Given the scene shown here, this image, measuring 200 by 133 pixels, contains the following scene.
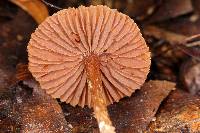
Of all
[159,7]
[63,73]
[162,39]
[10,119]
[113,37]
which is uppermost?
[159,7]

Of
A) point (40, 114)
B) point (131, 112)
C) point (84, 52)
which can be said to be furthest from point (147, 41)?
point (40, 114)

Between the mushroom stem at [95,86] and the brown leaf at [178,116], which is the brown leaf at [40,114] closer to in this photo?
the mushroom stem at [95,86]

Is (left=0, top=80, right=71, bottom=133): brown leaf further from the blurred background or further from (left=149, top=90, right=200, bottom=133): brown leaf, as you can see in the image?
(left=149, top=90, right=200, bottom=133): brown leaf

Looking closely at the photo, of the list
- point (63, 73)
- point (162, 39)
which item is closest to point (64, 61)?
point (63, 73)

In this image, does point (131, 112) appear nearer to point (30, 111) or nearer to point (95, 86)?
Answer: point (95, 86)

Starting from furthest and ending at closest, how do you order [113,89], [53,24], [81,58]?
1. [113,89]
2. [81,58]
3. [53,24]

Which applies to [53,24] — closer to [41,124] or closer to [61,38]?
[61,38]

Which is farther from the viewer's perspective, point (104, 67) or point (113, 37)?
point (104, 67)
